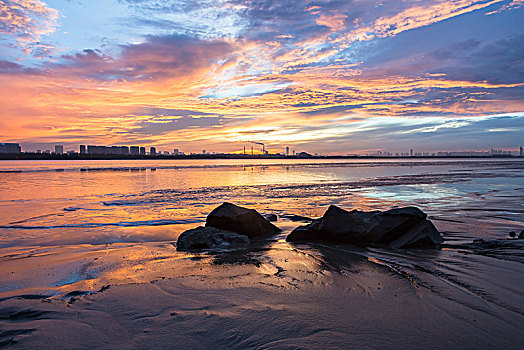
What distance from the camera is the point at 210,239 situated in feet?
24.4

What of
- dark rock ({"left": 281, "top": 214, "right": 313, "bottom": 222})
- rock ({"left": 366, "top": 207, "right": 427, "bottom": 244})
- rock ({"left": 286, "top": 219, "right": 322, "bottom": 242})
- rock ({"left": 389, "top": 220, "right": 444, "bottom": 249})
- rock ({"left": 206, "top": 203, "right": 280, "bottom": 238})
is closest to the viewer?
rock ({"left": 389, "top": 220, "right": 444, "bottom": 249})

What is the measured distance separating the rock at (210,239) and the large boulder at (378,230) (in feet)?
4.30

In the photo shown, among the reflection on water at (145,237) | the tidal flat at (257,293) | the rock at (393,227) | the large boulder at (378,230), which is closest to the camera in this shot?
the tidal flat at (257,293)

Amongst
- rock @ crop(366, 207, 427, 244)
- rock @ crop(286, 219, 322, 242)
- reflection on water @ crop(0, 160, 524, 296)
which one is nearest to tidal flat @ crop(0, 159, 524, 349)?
reflection on water @ crop(0, 160, 524, 296)

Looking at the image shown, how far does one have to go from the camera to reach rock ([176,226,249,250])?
7155 mm

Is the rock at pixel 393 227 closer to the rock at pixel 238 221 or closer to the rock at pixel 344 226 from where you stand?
the rock at pixel 344 226

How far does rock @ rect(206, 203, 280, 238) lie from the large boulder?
40.3 inches

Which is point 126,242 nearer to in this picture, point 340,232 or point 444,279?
point 340,232

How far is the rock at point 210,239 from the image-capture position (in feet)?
23.5

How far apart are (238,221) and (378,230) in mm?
3560

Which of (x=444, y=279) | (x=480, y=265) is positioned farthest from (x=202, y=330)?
(x=480, y=265)

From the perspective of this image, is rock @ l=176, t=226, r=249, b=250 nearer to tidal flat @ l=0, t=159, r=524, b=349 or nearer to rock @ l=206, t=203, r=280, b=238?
tidal flat @ l=0, t=159, r=524, b=349

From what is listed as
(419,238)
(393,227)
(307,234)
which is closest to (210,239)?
(307,234)

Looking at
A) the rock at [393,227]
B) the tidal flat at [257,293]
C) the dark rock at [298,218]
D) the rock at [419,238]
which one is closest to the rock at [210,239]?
Answer: the tidal flat at [257,293]
